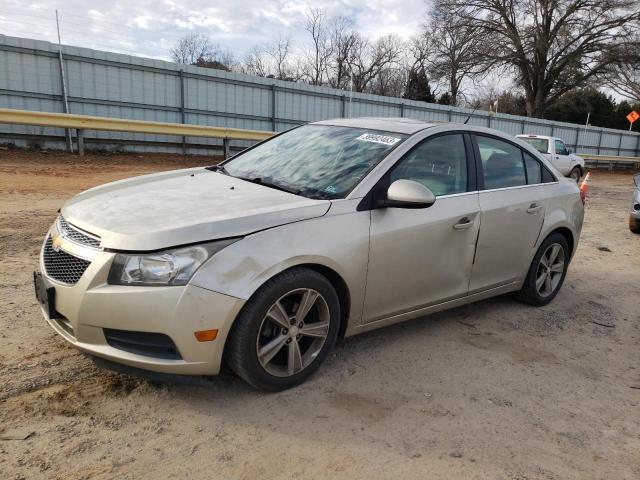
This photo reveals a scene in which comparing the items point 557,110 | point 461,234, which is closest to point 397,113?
point 461,234

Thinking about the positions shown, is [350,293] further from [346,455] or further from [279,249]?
[346,455]

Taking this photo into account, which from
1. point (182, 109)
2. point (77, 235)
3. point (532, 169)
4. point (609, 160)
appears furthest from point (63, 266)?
point (609, 160)

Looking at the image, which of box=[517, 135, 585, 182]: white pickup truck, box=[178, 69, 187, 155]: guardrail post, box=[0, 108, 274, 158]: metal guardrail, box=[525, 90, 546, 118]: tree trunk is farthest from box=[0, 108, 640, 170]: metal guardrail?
box=[525, 90, 546, 118]: tree trunk

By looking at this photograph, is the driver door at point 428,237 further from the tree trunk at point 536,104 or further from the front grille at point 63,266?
the tree trunk at point 536,104

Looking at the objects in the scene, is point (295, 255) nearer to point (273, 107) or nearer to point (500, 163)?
point (500, 163)

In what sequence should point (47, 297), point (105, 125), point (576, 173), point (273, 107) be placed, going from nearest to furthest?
point (47, 297), point (105, 125), point (273, 107), point (576, 173)

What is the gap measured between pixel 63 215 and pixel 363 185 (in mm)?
1917

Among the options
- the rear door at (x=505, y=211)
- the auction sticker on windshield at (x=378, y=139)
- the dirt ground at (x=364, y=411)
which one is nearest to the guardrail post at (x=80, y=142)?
the dirt ground at (x=364, y=411)

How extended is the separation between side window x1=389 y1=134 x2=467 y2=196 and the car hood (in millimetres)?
804

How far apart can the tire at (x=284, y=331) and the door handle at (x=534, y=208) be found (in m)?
2.26

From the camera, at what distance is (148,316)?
105 inches

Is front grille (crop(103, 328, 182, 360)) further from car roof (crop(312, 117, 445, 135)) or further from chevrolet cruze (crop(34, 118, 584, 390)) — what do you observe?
car roof (crop(312, 117, 445, 135))

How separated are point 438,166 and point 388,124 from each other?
54 cm

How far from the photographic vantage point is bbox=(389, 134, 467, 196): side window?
3.72 meters
